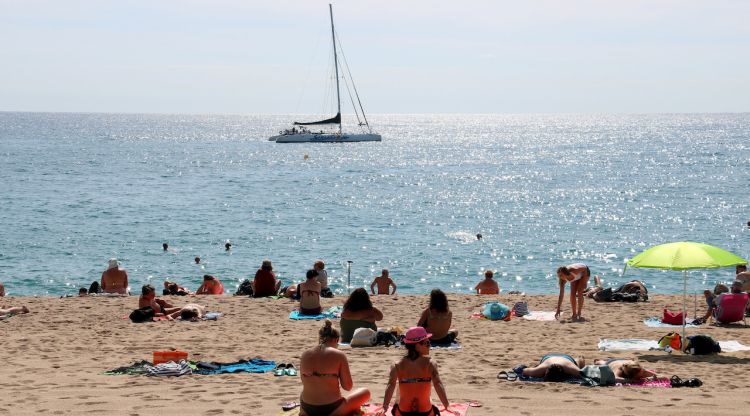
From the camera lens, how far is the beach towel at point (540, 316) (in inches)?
636

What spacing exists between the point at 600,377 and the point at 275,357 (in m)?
4.49

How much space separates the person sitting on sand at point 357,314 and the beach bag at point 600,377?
386cm

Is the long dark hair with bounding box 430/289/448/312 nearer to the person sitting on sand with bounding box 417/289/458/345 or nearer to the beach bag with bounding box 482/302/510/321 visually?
the person sitting on sand with bounding box 417/289/458/345

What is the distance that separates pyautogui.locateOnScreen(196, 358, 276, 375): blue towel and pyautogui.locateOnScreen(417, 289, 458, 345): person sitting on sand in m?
2.31

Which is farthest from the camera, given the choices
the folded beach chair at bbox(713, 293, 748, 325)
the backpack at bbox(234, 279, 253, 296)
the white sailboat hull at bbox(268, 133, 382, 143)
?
the white sailboat hull at bbox(268, 133, 382, 143)

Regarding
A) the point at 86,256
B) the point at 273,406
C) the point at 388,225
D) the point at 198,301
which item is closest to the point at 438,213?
the point at 388,225

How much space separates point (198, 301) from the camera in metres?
18.6

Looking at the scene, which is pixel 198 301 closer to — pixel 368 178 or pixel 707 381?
pixel 707 381

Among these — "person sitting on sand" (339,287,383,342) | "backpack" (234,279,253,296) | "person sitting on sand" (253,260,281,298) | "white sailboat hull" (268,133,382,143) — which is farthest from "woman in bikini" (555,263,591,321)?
"white sailboat hull" (268,133,382,143)

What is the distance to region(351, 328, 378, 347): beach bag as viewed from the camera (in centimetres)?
1341

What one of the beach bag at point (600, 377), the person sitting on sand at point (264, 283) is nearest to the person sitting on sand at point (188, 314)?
the person sitting on sand at point (264, 283)

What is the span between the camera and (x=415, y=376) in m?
8.12

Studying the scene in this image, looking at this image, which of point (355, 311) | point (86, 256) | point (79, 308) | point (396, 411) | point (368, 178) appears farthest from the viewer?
point (368, 178)

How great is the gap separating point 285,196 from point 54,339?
48.6m
